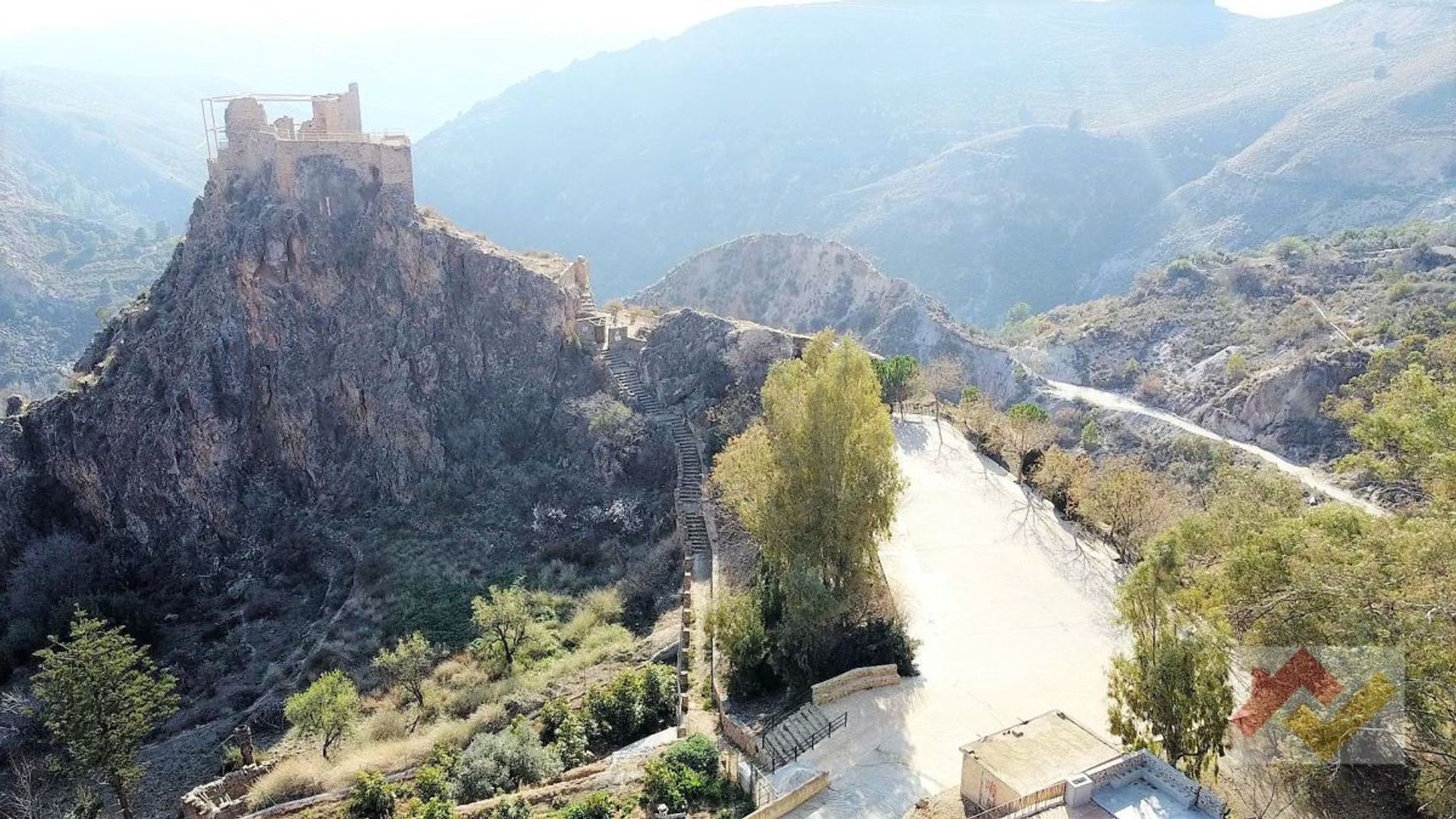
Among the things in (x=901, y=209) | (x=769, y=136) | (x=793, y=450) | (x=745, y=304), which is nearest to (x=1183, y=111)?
(x=901, y=209)

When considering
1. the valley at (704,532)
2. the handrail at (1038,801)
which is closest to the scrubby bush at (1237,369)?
the valley at (704,532)

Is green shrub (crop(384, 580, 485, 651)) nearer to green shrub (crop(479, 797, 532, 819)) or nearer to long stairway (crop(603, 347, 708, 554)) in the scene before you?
long stairway (crop(603, 347, 708, 554))

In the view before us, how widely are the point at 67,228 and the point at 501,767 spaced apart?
14377cm

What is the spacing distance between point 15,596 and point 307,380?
15.2 metres

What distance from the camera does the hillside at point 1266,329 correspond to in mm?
53688

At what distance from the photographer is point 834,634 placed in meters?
21.9

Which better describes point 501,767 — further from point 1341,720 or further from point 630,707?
point 1341,720

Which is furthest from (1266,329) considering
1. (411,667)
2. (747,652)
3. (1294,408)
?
(411,667)

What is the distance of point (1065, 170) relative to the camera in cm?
14488

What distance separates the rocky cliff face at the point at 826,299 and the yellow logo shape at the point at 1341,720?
183 ft

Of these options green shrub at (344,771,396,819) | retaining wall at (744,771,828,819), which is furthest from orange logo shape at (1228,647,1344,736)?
green shrub at (344,771,396,819)

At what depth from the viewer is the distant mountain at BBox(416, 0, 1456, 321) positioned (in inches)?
4412

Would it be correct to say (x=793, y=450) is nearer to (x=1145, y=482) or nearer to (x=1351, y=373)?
(x=1145, y=482)

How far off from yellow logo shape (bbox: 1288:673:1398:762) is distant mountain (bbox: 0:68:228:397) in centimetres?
10991
